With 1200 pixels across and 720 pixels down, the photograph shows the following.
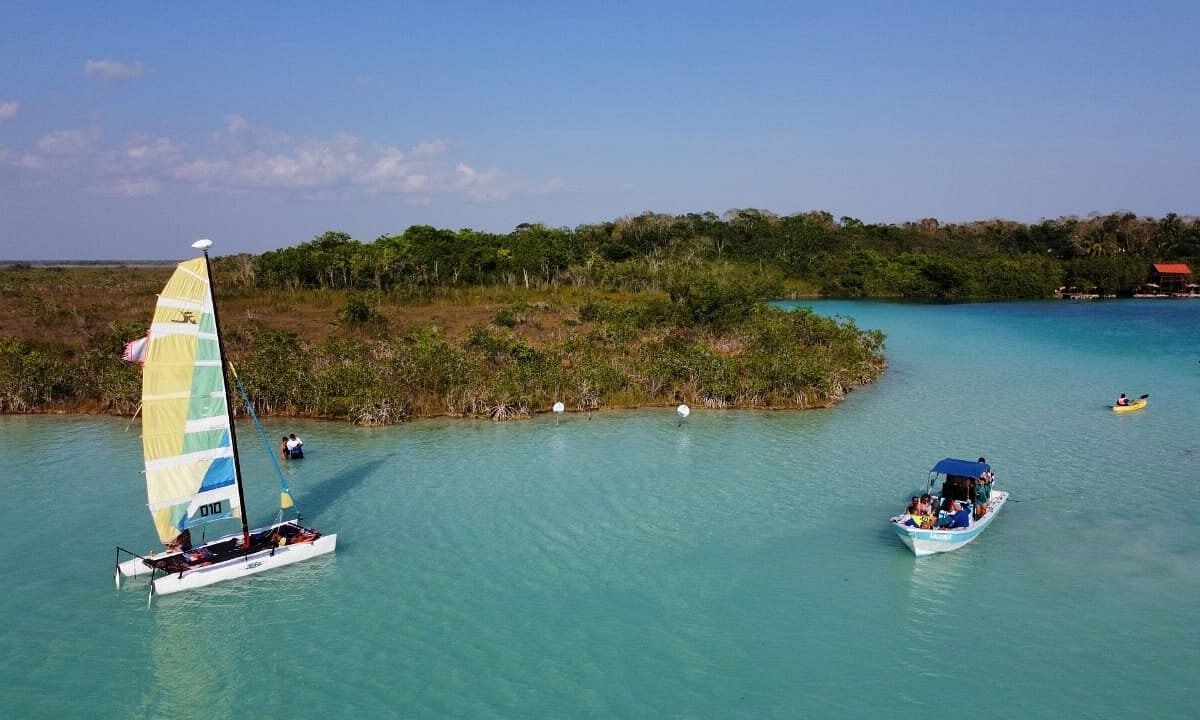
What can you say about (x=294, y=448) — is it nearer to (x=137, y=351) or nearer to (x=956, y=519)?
(x=137, y=351)

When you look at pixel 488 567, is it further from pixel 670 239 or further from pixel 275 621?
pixel 670 239

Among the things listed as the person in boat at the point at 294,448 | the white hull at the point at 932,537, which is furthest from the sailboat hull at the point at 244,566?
the white hull at the point at 932,537

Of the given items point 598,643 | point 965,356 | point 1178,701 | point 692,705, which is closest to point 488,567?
point 598,643

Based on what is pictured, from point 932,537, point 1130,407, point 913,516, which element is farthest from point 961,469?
point 1130,407

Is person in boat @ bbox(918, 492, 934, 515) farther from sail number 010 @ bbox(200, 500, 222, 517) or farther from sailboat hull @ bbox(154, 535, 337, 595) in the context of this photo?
sail number 010 @ bbox(200, 500, 222, 517)

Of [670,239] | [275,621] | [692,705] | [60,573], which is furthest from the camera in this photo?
[670,239]

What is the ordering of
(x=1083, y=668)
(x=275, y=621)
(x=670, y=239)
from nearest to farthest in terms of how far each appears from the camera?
(x=1083, y=668) → (x=275, y=621) → (x=670, y=239)

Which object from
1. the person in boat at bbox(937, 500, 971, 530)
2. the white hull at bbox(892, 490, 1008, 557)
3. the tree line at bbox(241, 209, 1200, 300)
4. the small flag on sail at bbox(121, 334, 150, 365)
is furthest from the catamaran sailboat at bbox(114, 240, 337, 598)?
the tree line at bbox(241, 209, 1200, 300)
